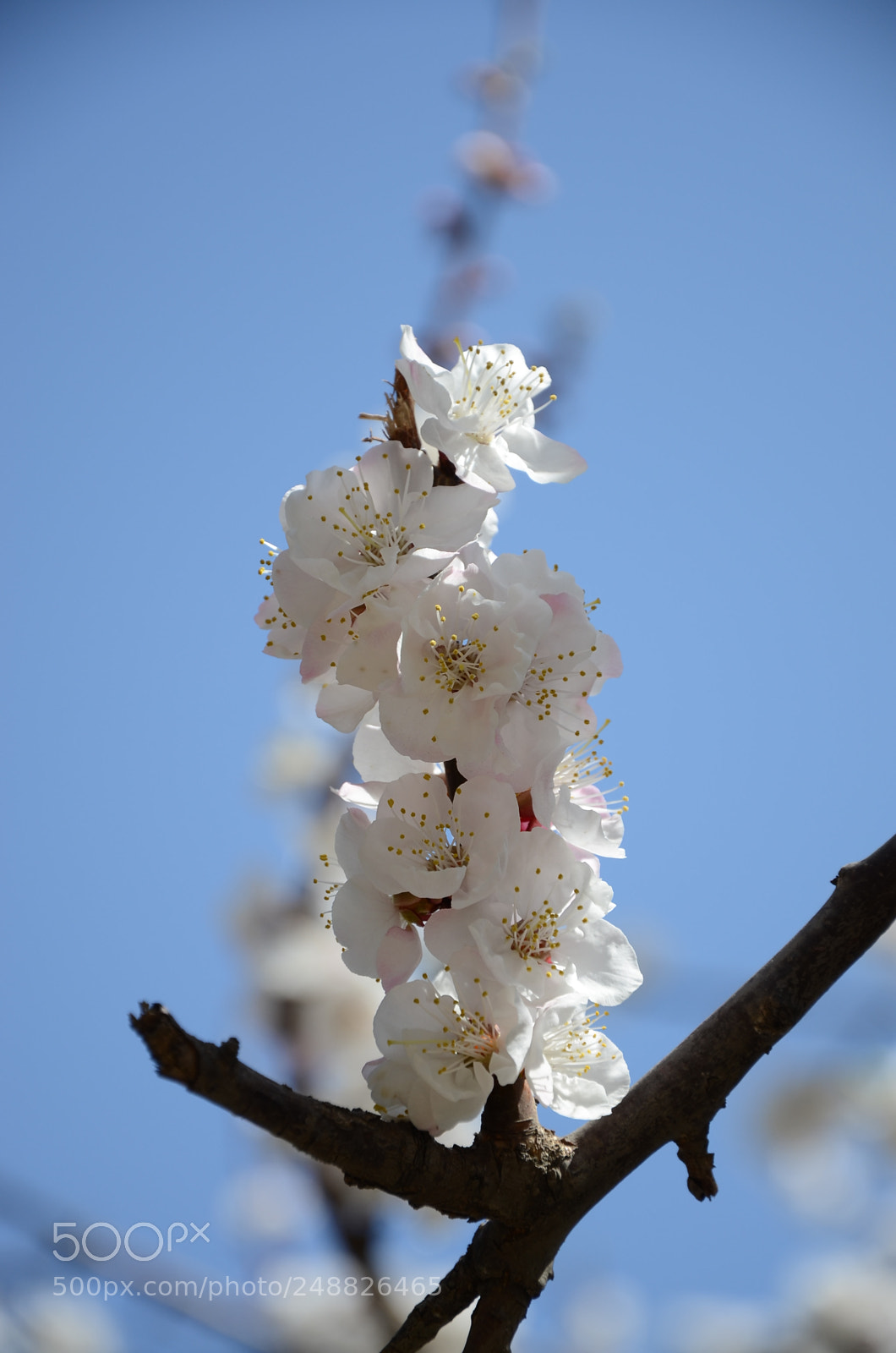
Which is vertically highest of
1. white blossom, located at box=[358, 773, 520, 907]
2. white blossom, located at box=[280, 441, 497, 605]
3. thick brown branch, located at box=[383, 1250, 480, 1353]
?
white blossom, located at box=[280, 441, 497, 605]

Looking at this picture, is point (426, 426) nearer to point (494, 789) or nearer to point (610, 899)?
point (494, 789)

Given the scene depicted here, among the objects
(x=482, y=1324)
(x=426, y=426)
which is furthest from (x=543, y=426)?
(x=482, y=1324)

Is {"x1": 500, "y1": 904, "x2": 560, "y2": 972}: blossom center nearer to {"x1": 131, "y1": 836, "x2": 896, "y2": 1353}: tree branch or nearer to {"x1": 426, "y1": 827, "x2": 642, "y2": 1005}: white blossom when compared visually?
{"x1": 426, "y1": 827, "x2": 642, "y2": 1005}: white blossom

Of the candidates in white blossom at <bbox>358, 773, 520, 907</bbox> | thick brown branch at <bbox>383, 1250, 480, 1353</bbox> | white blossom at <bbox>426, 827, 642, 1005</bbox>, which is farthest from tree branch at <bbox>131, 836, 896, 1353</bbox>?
white blossom at <bbox>358, 773, 520, 907</bbox>

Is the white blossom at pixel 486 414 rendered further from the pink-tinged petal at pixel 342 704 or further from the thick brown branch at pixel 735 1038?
the thick brown branch at pixel 735 1038

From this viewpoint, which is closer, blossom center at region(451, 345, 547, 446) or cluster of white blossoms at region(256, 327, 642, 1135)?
cluster of white blossoms at region(256, 327, 642, 1135)

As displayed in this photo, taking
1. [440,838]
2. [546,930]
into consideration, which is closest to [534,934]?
[546,930]
